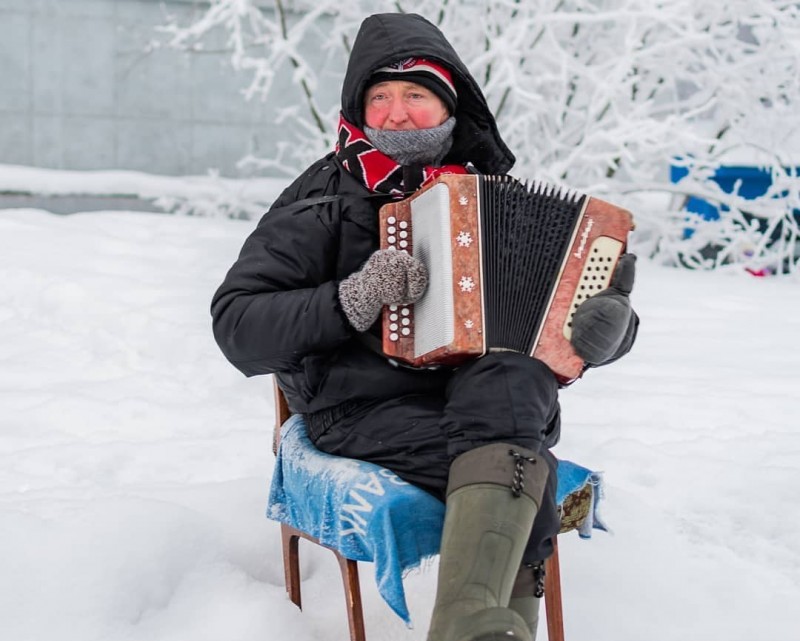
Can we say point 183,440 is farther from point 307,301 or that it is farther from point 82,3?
point 82,3

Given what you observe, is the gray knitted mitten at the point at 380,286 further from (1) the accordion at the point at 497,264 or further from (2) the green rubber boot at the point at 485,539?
(2) the green rubber boot at the point at 485,539

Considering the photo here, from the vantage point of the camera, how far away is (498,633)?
5.60 feet

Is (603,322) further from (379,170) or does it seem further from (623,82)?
(623,82)

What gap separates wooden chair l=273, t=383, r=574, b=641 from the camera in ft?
7.19

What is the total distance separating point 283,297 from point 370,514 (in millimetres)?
502

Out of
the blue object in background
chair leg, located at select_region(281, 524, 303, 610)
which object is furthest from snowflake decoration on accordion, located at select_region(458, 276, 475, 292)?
the blue object in background

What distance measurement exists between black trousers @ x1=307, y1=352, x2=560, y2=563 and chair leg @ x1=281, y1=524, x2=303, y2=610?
37 cm

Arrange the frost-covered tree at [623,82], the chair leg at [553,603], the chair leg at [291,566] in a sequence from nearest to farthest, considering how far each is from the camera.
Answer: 1. the chair leg at [553,603]
2. the chair leg at [291,566]
3. the frost-covered tree at [623,82]

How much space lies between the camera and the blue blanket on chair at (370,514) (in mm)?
2062

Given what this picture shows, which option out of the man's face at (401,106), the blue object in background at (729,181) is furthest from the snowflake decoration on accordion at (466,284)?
the blue object in background at (729,181)

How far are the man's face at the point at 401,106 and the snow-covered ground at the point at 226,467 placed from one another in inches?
45.8

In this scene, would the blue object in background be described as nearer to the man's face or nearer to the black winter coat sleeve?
the man's face

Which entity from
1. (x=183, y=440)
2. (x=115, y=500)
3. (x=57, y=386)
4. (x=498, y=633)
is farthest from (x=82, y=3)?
(x=498, y=633)

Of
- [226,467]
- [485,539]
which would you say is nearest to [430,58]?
[485,539]
